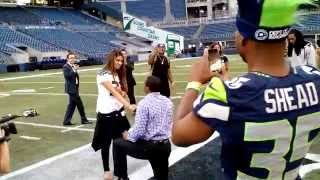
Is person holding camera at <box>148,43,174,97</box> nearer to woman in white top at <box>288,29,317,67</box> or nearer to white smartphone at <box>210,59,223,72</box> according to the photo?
woman in white top at <box>288,29,317,67</box>

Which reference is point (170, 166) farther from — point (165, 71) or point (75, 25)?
point (75, 25)

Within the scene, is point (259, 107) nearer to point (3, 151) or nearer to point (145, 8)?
point (3, 151)

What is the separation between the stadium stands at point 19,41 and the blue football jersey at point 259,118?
39.8 meters

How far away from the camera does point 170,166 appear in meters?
6.96

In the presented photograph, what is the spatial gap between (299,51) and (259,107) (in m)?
8.51

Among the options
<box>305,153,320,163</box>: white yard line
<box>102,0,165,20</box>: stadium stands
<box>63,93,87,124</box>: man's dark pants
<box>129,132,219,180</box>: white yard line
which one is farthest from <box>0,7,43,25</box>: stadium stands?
<box>305,153,320,163</box>: white yard line

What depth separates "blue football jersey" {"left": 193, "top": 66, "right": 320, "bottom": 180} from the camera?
1834 mm

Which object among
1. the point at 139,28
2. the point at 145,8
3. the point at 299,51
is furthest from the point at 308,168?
the point at 145,8

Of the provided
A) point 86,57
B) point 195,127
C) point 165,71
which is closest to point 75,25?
point 86,57

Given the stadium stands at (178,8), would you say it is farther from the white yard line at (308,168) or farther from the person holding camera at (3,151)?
the person holding camera at (3,151)

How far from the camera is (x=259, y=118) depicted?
184cm

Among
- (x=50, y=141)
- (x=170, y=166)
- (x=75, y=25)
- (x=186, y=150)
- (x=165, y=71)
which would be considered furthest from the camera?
(x=75, y=25)

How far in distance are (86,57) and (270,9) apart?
42.6 meters

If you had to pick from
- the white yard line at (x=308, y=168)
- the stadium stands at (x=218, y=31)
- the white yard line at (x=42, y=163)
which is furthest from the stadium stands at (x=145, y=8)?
the white yard line at (x=308, y=168)
